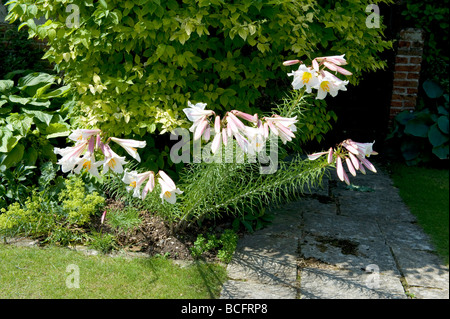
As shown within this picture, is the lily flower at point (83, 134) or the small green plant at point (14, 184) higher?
the lily flower at point (83, 134)

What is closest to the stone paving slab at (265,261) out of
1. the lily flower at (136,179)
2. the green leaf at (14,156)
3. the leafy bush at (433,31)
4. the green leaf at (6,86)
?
the lily flower at (136,179)

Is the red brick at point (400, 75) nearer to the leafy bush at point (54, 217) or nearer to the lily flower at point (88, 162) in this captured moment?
the leafy bush at point (54, 217)

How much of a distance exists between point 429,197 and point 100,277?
3118mm

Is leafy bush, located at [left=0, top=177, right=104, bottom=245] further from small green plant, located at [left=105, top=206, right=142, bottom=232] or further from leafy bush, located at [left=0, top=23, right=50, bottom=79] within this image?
leafy bush, located at [left=0, top=23, right=50, bottom=79]

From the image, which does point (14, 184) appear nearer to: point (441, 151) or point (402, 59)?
point (441, 151)

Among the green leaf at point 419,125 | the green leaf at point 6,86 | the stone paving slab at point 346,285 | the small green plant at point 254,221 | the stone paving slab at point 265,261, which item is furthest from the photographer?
the green leaf at point 419,125

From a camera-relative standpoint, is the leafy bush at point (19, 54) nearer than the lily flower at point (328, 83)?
No

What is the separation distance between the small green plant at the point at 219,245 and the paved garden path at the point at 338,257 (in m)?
0.06

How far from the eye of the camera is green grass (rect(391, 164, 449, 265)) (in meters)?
3.67

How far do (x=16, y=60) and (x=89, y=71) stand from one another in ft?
6.50

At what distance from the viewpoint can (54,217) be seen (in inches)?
144

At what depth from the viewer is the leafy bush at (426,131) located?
17.5ft

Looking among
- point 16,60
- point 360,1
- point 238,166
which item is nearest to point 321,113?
point 360,1

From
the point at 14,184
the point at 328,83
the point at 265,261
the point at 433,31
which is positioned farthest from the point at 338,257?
the point at 433,31
